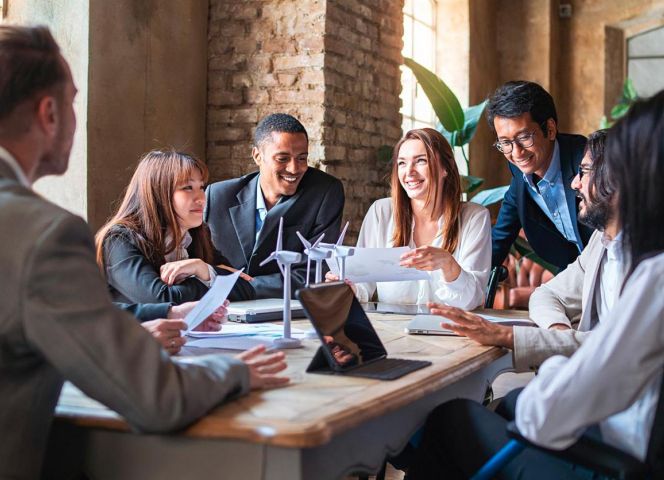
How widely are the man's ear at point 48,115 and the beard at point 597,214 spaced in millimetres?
1669

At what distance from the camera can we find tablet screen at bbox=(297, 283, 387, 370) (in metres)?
1.96

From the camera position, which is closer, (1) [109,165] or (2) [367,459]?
(2) [367,459]

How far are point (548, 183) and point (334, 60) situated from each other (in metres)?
1.99

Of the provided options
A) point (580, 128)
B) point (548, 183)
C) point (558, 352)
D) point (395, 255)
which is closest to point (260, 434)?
point (558, 352)

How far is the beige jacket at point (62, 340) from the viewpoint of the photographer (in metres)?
1.41

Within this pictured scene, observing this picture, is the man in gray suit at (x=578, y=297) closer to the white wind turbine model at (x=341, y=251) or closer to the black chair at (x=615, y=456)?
the white wind turbine model at (x=341, y=251)

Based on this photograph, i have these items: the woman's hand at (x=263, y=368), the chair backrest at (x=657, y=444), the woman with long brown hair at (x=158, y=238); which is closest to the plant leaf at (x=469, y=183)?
the woman with long brown hair at (x=158, y=238)

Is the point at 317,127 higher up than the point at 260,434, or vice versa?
the point at 317,127

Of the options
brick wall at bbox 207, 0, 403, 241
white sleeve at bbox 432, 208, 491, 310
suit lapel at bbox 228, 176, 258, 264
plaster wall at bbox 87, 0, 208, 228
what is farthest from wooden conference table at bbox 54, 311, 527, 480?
brick wall at bbox 207, 0, 403, 241

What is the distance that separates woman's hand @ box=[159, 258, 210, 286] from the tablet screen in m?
1.11

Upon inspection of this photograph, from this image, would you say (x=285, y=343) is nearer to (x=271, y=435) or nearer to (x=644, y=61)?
(x=271, y=435)

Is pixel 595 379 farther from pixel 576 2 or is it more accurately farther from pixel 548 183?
pixel 576 2

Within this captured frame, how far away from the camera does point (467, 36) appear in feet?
27.2

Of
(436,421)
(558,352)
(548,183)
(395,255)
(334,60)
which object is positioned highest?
(334,60)
